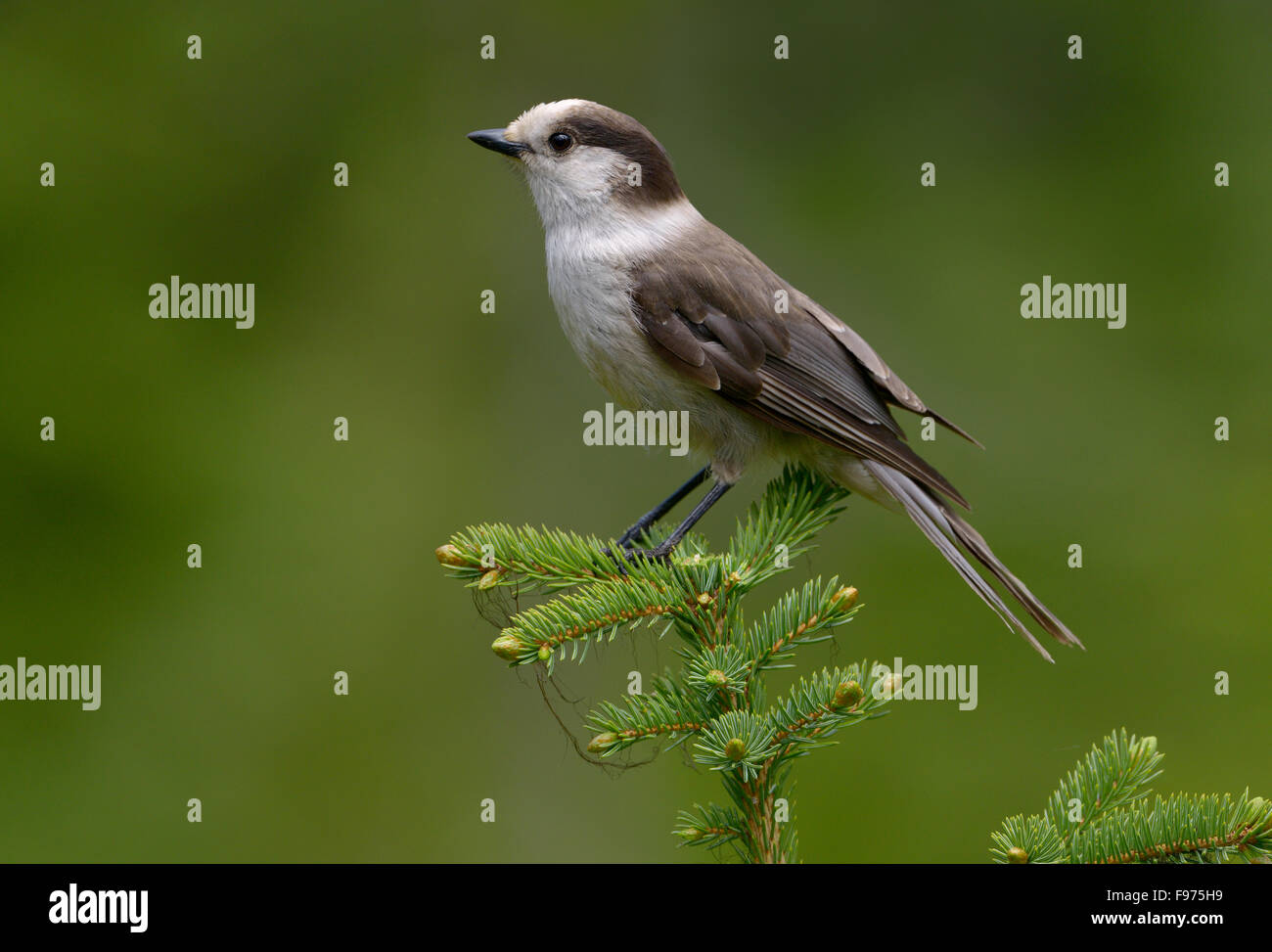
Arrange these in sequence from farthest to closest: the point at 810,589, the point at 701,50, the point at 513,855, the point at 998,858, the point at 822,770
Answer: the point at 701,50 → the point at 513,855 → the point at 822,770 → the point at 810,589 → the point at 998,858

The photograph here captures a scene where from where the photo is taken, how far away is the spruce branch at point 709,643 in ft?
7.41

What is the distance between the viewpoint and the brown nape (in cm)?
351

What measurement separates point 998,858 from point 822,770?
2.50 metres

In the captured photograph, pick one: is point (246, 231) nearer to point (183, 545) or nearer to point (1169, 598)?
point (183, 545)

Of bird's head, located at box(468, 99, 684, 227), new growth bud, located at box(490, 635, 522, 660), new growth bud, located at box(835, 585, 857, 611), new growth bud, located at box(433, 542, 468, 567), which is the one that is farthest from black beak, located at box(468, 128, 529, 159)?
new growth bud, located at box(835, 585, 857, 611)

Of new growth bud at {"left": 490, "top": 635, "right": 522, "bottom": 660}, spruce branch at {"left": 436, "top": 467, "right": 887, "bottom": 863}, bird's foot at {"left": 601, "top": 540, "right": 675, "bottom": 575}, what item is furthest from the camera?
bird's foot at {"left": 601, "top": 540, "right": 675, "bottom": 575}

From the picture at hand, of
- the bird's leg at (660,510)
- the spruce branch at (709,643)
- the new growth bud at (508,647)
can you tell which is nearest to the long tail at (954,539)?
the spruce branch at (709,643)

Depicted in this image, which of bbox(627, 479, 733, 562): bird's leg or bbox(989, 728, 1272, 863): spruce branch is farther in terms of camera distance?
bbox(627, 479, 733, 562): bird's leg

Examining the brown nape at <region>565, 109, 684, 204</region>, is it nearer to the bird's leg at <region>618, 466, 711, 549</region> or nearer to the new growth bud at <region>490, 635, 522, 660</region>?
the bird's leg at <region>618, 466, 711, 549</region>

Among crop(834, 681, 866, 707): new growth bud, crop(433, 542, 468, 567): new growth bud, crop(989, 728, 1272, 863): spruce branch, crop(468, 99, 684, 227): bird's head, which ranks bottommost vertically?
crop(989, 728, 1272, 863): spruce branch

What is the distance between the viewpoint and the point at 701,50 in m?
5.51

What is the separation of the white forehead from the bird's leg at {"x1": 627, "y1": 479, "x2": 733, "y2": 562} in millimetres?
1152

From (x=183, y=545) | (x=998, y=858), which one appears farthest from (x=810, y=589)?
(x=183, y=545)

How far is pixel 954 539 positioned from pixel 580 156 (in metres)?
1.54
